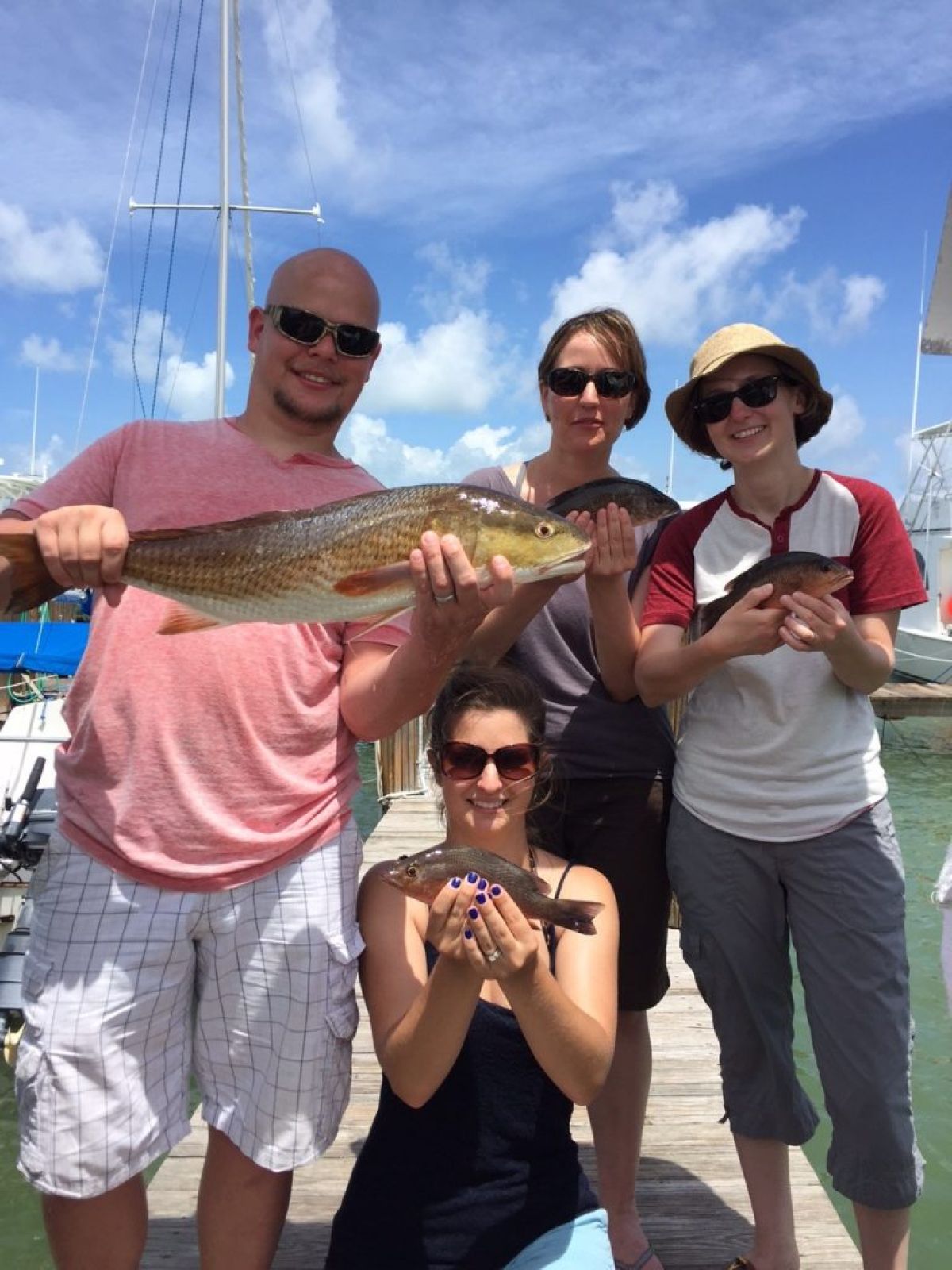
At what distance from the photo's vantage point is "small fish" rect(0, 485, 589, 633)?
262cm

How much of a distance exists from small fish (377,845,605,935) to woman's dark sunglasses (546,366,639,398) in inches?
74.7

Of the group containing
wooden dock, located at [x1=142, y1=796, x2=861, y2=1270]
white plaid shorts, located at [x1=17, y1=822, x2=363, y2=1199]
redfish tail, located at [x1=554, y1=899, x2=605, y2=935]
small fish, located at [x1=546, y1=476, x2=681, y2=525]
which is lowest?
wooden dock, located at [x1=142, y1=796, x2=861, y2=1270]

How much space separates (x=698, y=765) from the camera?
3273 millimetres

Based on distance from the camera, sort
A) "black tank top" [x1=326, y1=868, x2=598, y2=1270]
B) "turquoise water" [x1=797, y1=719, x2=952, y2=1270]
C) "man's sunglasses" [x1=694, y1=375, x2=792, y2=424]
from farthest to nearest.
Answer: "turquoise water" [x1=797, y1=719, x2=952, y2=1270], "man's sunglasses" [x1=694, y1=375, x2=792, y2=424], "black tank top" [x1=326, y1=868, x2=598, y2=1270]

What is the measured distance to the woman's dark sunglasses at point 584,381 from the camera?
11.5ft

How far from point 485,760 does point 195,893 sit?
96cm

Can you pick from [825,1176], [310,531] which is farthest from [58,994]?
[825,1176]

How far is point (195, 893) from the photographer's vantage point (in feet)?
8.82

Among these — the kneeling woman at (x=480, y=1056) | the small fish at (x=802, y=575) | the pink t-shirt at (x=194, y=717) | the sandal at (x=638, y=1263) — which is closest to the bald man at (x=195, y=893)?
the pink t-shirt at (x=194, y=717)

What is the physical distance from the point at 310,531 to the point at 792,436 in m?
1.82

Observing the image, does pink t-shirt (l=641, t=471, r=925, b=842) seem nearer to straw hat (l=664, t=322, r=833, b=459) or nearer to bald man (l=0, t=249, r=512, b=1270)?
straw hat (l=664, t=322, r=833, b=459)

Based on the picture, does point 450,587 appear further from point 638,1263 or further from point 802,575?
point 638,1263

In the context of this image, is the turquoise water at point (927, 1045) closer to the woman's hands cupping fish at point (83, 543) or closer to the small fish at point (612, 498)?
the small fish at point (612, 498)

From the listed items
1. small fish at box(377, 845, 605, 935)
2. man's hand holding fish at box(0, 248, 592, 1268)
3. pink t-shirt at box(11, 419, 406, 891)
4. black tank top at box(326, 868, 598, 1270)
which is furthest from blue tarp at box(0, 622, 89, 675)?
small fish at box(377, 845, 605, 935)
